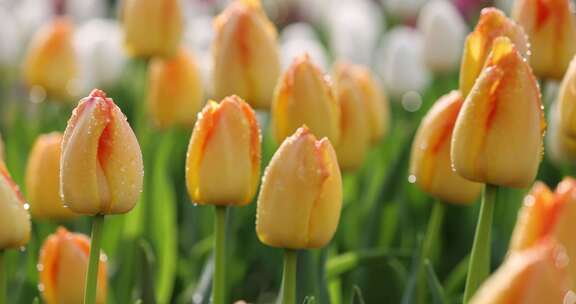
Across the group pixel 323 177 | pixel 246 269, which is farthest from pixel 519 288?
pixel 246 269

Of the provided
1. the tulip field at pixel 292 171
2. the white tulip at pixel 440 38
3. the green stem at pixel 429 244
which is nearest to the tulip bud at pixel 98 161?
the tulip field at pixel 292 171

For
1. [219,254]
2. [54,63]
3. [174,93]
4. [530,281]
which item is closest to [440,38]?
[174,93]

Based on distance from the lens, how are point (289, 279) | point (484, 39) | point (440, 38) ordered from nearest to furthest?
point (289, 279)
point (484, 39)
point (440, 38)

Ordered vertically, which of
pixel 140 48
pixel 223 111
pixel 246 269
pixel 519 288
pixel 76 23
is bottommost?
pixel 246 269

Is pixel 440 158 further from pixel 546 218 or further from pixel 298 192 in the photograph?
pixel 546 218

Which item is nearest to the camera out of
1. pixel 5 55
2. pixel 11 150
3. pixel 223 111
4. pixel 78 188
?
pixel 78 188

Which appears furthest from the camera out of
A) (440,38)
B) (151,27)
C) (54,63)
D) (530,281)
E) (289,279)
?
(440,38)

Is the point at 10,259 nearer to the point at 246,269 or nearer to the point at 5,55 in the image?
the point at 246,269
